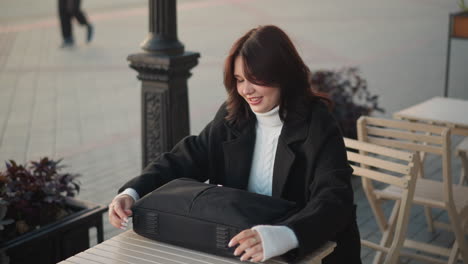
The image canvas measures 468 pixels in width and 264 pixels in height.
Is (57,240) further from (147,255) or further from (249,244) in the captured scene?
(249,244)

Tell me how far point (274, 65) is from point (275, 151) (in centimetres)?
35

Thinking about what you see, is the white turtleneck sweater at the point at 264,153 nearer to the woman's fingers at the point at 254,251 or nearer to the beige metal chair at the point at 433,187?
the woman's fingers at the point at 254,251

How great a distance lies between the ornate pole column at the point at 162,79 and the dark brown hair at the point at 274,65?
1.57m

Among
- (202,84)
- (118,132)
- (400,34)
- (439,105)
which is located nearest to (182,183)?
(439,105)

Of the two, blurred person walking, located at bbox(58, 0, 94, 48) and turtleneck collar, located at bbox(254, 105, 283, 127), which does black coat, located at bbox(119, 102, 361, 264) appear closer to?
turtleneck collar, located at bbox(254, 105, 283, 127)

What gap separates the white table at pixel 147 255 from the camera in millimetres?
2348

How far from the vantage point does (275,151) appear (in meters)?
2.78

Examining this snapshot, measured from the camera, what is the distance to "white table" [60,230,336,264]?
7.70ft

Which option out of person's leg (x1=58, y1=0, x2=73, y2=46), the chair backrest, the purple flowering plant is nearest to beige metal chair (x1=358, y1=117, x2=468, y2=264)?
the chair backrest

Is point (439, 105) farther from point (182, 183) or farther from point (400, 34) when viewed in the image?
point (400, 34)

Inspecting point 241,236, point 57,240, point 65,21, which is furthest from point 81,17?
point 241,236

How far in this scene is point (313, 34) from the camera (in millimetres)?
13406

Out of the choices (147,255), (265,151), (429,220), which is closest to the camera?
(147,255)

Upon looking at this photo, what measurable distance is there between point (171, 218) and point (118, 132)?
5.42 meters
